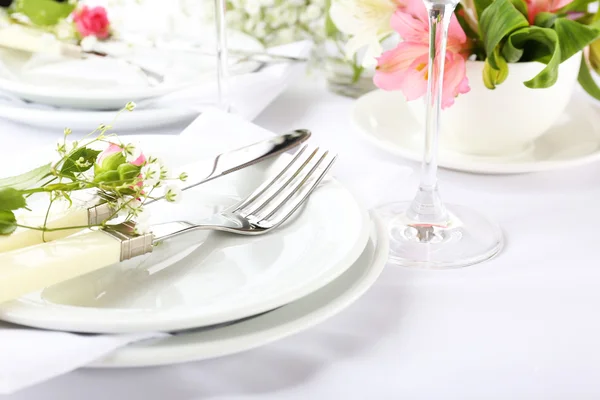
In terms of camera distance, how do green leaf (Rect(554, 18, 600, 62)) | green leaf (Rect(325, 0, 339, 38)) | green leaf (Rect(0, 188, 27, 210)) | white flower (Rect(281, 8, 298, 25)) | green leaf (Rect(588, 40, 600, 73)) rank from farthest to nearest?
1. white flower (Rect(281, 8, 298, 25))
2. green leaf (Rect(325, 0, 339, 38))
3. green leaf (Rect(588, 40, 600, 73))
4. green leaf (Rect(554, 18, 600, 62))
5. green leaf (Rect(0, 188, 27, 210))

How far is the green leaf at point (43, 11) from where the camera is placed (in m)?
1.09

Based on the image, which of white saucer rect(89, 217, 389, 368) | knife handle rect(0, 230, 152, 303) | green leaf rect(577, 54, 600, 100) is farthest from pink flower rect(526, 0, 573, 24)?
knife handle rect(0, 230, 152, 303)

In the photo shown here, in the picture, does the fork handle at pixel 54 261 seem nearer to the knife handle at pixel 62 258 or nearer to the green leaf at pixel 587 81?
the knife handle at pixel 62 258

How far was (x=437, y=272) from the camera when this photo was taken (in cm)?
61

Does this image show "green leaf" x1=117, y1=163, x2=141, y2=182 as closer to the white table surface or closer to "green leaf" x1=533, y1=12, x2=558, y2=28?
the white table surface

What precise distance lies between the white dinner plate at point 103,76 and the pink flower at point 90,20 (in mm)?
69

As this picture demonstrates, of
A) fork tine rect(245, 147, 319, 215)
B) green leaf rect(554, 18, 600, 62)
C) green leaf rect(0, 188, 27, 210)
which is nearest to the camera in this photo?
green leaf rect(0, 188, 27, 210)

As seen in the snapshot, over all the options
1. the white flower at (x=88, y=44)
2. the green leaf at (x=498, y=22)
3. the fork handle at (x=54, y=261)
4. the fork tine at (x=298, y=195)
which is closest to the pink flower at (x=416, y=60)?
the green leaf at (x=498, y=22)

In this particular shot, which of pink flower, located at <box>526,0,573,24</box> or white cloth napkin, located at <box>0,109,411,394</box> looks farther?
pink flower, located at <box>526,0,573,24</box>

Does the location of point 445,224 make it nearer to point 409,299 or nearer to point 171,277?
point 409,299

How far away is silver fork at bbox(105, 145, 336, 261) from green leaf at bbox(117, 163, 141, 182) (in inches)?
1.4

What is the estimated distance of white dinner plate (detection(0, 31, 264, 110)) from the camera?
2.91 ft

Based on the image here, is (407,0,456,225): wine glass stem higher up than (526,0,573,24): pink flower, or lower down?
lower down

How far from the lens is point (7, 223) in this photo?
49cm
